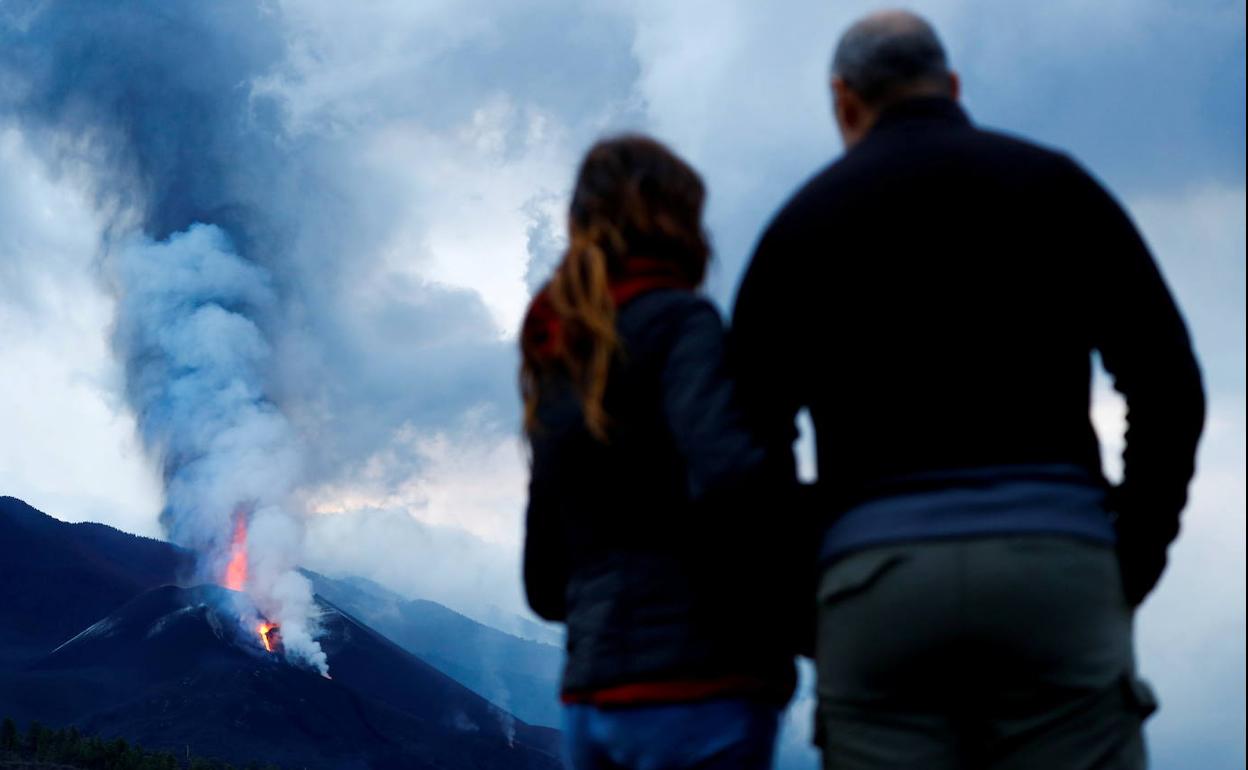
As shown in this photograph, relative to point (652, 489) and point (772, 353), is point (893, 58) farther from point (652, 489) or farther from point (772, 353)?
point (652, 489)

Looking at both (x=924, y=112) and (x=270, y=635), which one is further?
(x=270, y=635)

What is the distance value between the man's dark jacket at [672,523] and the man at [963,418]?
117mm

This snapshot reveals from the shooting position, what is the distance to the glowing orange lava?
12025 cm

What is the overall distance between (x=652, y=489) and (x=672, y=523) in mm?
89

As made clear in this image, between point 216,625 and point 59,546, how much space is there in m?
38.6

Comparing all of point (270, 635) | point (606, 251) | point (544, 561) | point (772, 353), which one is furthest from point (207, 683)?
point (772, 353)

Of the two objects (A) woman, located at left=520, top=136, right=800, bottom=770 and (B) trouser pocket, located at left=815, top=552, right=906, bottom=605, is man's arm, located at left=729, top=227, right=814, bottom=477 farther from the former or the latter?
(B) trouser pocket, located at left=815, top=552, right=906, bottom=605

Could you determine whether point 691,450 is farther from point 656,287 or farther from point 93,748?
point 93,748

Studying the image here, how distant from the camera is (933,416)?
2.44m

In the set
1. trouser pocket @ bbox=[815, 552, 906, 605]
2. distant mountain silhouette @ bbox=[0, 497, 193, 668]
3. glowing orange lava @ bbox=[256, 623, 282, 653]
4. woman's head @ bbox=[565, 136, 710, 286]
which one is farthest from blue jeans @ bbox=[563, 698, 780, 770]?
glowing orange lava @ bbox=[256, 623, 282, 653]

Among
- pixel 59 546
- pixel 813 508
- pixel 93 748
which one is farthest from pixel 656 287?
pixel 59 546

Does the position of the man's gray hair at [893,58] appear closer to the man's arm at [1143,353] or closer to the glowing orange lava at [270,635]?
the man's arm at [1143,353]

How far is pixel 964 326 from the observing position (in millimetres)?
2480

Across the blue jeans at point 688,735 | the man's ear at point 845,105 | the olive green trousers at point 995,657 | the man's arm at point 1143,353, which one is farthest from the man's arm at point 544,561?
the man's arm at point 1143,353
